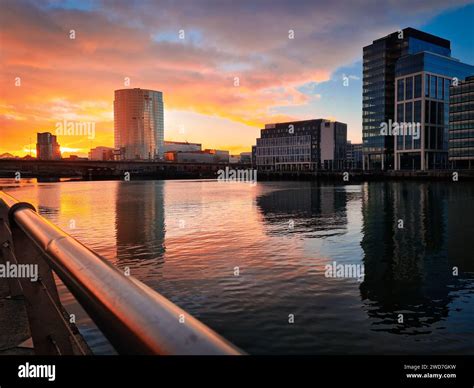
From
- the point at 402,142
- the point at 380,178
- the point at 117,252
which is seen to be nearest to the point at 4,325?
the point at 117,252

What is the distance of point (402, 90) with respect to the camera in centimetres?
16400

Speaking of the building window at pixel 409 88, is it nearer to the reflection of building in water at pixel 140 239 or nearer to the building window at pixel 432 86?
the building window at pixel 432 86

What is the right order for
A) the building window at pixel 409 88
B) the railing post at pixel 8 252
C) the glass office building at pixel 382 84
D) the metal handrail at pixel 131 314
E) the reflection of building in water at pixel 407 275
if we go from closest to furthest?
the metal handrail at pixel 131 314 < the railing post at pixel 8 252 < the reflection of building in water at pixel 407 275 < the building window at pixel 409 88 < the glass office building at pixel 382 84

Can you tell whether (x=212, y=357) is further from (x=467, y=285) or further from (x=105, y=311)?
(x=467, y=285)

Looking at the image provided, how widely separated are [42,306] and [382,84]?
198 m

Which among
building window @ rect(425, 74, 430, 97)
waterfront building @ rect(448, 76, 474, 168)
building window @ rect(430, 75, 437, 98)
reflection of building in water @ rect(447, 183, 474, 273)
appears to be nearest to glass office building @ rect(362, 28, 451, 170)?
building window @ rect(430, 75, 437, 98)

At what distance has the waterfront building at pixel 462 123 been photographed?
135 metres

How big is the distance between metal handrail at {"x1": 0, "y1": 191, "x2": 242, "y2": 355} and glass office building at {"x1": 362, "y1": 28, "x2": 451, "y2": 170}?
187 meters

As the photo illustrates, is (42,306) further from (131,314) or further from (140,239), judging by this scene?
(140,239)

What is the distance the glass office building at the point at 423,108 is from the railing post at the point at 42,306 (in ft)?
549

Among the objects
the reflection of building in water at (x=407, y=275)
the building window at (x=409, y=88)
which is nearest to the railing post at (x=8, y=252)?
the reflection of building in water at (x=407, y=275)

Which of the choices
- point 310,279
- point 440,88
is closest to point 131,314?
point 310,279

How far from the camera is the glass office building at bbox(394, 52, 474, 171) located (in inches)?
6186

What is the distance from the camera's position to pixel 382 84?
18462 cm
